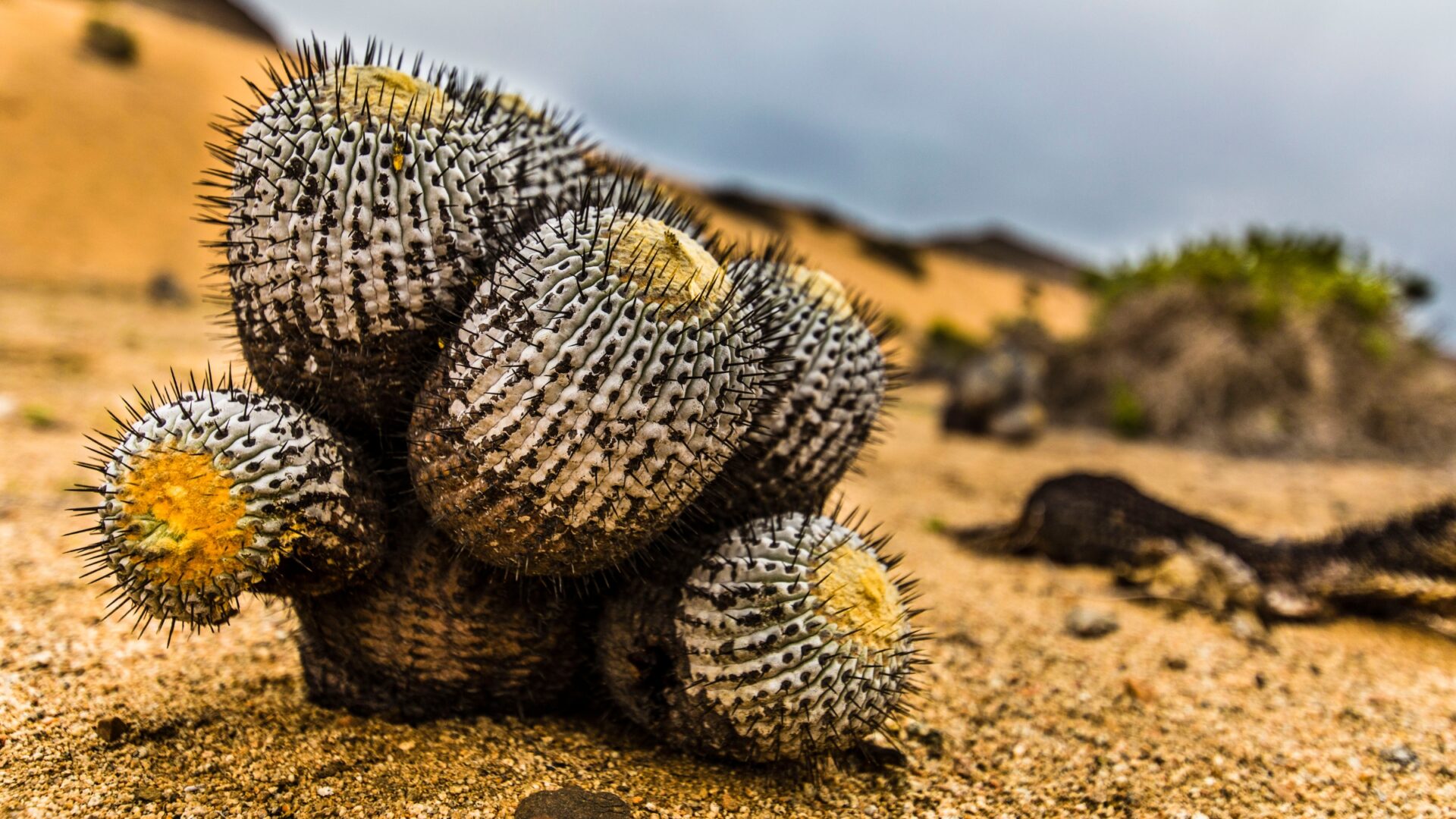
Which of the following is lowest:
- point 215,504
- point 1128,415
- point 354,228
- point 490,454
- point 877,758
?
point 877,758

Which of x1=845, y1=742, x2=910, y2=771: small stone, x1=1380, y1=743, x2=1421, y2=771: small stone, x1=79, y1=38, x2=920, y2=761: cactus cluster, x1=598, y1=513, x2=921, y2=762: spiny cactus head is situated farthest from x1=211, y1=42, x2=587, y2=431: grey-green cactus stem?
x1=1380, y1=743, x2=1421, y2=771: small stone

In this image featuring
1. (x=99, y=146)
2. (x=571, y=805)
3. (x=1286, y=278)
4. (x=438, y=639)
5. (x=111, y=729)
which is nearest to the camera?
(x=571, y=805)

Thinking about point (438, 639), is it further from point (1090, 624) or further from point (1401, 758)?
point (1401, 758)

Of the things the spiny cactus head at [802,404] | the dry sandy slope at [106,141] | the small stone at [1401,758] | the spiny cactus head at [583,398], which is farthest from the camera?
the dry sandy slope at [106,141]

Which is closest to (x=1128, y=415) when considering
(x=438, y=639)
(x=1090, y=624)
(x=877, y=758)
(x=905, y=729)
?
(x=1090, y=624)

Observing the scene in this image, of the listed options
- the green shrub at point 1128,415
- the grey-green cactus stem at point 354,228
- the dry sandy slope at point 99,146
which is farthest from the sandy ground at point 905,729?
the dry sandy slope at point 99,146

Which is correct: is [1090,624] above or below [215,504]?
above

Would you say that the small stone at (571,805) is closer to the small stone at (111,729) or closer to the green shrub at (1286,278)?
the small stone at (111,729)

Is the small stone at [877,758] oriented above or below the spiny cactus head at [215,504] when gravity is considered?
below

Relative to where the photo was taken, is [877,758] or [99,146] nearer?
[877,758]
